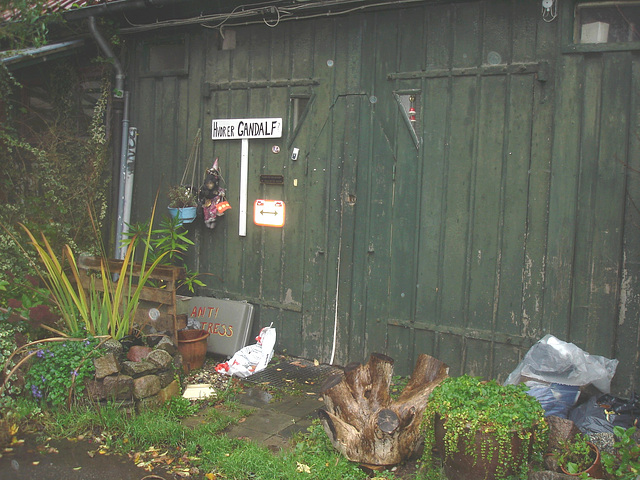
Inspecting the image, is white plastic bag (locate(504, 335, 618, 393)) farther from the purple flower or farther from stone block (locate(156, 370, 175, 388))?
the purple flower

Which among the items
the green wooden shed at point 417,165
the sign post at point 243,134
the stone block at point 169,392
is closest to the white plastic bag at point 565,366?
the green wooden shed at point 417,165

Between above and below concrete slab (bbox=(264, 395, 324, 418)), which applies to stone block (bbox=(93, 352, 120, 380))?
above

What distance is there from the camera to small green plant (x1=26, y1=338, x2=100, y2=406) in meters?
4.96

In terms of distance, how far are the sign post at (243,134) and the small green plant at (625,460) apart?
14.8 feet

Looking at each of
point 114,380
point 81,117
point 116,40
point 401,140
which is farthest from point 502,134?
point 81,117

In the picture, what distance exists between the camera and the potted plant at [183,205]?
7.07 m

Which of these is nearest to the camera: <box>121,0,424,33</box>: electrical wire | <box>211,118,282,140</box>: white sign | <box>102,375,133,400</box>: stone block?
<box>102,375,133,400</box>: stone block

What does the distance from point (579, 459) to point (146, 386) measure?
3.34m

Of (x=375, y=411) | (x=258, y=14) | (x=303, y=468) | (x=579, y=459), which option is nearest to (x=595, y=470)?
(x=579, y=459)

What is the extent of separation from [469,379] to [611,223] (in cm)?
195

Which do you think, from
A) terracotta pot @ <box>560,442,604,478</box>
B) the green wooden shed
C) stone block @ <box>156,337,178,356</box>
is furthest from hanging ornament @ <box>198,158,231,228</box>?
terracotta pot @ <box>560,442,604,478</box>

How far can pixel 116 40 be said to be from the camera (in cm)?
768

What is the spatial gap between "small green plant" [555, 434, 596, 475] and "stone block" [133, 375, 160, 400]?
10.5 ft

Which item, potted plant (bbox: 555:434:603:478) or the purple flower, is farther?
the purple flower
